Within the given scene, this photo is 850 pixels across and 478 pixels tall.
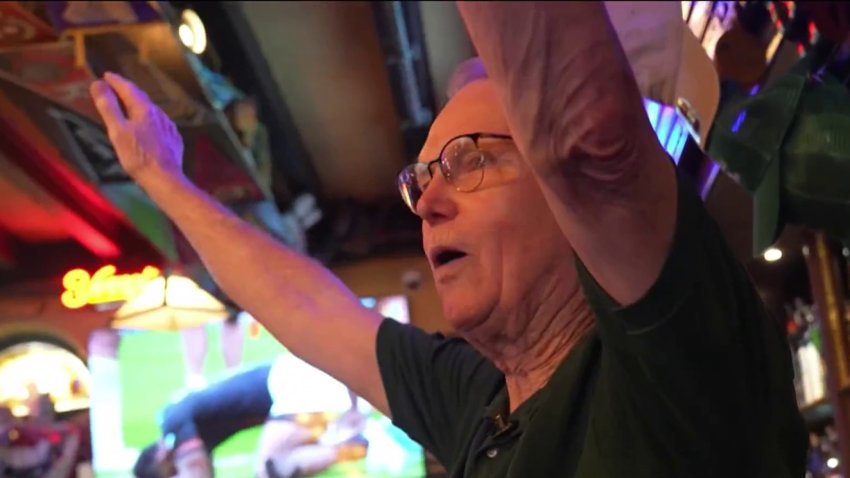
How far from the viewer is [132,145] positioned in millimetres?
1252

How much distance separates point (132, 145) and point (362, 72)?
84.6 inches

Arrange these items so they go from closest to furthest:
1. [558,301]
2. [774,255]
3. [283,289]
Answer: [558,301] → [283,289] → [774,255]

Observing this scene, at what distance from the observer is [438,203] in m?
0.92

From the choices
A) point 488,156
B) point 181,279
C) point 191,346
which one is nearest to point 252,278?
point 488,156

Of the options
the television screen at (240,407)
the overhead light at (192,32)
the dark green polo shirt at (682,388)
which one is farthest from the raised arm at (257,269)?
the television screen at (240,407)

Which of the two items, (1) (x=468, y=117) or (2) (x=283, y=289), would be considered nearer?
(1) (x=468, y=117)

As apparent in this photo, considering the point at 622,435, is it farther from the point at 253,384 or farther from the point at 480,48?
the point at 253,384

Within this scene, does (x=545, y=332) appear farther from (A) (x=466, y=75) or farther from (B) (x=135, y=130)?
(B) (x=135, y=130)

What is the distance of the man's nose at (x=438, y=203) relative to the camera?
913 millimetres

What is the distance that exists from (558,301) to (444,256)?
0.12 meters

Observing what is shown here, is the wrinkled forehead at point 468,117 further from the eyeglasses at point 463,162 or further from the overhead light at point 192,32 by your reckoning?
the overhead light at point 192,32

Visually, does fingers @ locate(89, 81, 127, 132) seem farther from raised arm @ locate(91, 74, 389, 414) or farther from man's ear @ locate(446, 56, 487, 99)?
man's ear @ locate(446, 56, 487, 99)

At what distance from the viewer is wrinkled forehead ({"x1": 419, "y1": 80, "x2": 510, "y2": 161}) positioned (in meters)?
0.94

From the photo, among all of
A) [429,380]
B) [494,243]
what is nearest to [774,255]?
[429,380]
